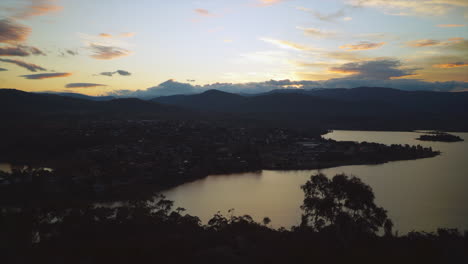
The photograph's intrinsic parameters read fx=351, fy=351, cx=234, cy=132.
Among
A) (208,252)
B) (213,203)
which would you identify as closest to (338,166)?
(213,203)

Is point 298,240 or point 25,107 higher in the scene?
point 25,107

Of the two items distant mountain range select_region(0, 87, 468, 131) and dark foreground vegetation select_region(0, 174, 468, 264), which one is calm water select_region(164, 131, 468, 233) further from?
distant mountain range select_region(0, 87, 468, 131)

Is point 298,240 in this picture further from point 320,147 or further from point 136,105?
point 136,105

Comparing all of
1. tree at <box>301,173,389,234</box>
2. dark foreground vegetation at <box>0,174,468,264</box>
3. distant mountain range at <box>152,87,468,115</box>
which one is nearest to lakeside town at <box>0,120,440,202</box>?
dark foreground vegetation at <box>0,174,468,264</box>

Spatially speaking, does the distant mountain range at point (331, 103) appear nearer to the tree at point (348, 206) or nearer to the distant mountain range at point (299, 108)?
the distant mountain range at point (299, 108)

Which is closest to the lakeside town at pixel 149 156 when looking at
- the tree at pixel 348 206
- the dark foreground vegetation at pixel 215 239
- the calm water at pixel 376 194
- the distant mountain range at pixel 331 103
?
the calm water at pixel 376 194
